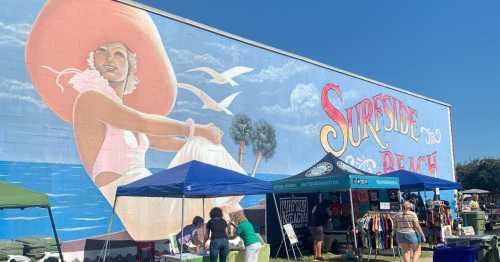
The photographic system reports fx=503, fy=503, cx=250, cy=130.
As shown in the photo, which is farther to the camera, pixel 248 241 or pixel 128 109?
pixel 128 109

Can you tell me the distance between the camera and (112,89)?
487 inches

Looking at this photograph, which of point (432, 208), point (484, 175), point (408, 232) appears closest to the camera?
point (408, 232)

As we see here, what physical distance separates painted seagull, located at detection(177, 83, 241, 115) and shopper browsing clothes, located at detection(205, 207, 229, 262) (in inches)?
229

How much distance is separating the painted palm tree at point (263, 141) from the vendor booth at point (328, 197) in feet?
6.54

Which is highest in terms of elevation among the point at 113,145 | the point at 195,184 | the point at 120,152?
the point at 113,145

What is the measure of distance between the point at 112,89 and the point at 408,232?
7.62 metres

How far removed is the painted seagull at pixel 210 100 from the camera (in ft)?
47.1

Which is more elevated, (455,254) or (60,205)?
(60,205)

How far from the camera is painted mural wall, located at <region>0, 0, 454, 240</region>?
10.8m

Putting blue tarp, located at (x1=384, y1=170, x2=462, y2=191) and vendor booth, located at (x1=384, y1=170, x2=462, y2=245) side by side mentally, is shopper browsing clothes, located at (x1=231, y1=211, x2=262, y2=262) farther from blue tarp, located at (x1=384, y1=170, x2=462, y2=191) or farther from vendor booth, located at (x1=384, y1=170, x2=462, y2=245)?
blue tarp, located at (x1=384, y1=170, x2=462, y2=191)

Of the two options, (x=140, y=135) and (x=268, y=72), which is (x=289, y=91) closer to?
(x=268, y=72)

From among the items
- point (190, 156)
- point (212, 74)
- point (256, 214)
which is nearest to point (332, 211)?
point (256, 214)

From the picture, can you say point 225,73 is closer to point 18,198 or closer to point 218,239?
point 218,239

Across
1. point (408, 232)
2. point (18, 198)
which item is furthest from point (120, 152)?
point (408, 232)
